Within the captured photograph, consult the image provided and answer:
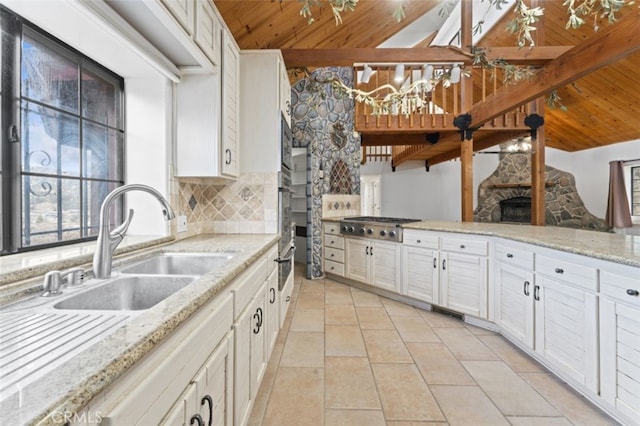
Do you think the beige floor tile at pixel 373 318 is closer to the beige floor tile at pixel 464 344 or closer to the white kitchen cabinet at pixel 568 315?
the beige floor tile at pixel 464 344

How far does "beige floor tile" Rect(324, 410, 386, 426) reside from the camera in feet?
4.92

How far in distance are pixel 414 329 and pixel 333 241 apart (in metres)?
1.84

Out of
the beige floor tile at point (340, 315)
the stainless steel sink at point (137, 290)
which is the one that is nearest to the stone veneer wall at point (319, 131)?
the beige floor tile at point (340, 315)

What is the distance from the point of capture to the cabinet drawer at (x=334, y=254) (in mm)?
4078

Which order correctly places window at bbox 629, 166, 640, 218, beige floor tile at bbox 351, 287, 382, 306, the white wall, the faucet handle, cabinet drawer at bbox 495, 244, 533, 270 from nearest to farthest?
the faucet handle → cabinet drawer at bbox 495, 244, 533, 270 → beige floor tile at bbox 351, 287, 382, 306 → window at bbox 629, 166, 640, 218 → the white wall

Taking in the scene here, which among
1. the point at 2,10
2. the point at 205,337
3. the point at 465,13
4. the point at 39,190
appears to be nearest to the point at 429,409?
the point at 205,337

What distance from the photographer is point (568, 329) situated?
5.73 ft

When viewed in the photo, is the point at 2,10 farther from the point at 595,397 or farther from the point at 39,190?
the point at 595,397

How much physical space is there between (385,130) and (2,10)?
4.73 m

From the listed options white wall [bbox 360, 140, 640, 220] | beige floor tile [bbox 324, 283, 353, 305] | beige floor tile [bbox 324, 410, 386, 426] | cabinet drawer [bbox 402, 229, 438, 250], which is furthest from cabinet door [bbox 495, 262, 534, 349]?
white wall [bbox 360, 140, 640, 220]

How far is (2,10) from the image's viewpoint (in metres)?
1.20

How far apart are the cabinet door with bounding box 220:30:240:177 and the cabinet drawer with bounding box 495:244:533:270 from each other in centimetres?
225

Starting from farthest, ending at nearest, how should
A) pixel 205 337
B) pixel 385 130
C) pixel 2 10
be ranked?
pixel 385 130, pixel 2 10, pixel 205 337

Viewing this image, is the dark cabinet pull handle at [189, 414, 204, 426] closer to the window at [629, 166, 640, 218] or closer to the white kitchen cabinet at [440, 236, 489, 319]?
the white kitchen cabinet at [440, 236, 489, 319]
